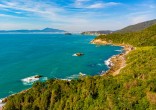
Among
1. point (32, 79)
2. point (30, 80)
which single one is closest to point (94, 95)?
point (30, 80)

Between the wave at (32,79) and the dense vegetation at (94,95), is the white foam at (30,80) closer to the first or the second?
the wave at (32,79)

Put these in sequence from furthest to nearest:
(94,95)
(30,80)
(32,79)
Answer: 1. (32,79)
2. (30,80)
3. (94,95)

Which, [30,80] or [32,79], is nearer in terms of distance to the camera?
[30,80]

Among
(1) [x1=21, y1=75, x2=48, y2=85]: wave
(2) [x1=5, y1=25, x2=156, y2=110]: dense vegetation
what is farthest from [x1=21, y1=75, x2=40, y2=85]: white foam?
(2) [x1=5, y1=25, x2=156, y2=110]: dense vegetation

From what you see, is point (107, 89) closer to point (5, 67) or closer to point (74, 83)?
point (74, 83)

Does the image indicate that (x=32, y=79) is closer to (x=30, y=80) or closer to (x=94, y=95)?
(x=30, y=80)

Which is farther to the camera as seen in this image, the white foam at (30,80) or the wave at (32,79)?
the wave at (32,79)

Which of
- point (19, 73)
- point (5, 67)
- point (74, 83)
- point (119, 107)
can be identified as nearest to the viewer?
point (119, 107)

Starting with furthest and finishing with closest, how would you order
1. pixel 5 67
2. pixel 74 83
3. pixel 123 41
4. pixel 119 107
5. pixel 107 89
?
pixel 123 41 → pixel 5 67 → pixel 74 83 → pixel 107 89 → pixel 119 107

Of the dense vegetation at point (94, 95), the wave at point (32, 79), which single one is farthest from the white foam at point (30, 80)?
the dense vegetation at point (94, 95)

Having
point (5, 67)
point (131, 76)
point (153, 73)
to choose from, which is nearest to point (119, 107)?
point (131, 76)

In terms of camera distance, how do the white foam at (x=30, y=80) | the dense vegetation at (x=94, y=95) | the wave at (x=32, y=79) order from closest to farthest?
the dense vegetation at (x=94, y=95) < the white foam at (x=30, y=80) < the wave at (x=32, y=79)
